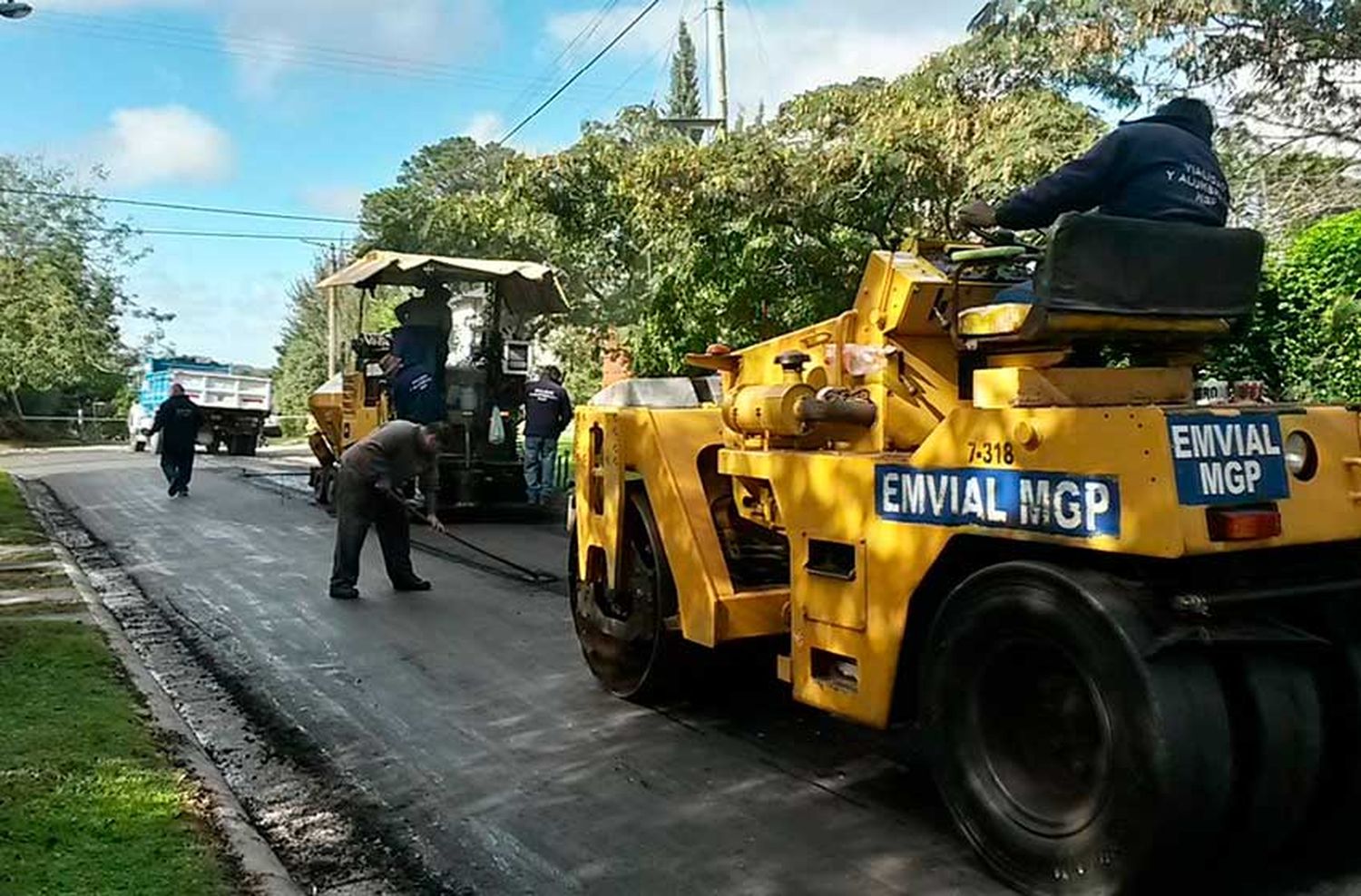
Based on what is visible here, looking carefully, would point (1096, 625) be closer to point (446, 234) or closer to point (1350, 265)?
point (1350, 265)

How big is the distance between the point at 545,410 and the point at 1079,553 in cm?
1219

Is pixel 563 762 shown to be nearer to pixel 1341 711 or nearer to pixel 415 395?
pixel 1341 711

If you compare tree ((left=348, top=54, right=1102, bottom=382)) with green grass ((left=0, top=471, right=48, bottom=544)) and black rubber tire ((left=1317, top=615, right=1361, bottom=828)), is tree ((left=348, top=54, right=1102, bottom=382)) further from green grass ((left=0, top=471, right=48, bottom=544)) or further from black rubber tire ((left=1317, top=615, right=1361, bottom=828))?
black rubber tire ((left=1317, top=615, right=1361, bottom=828))

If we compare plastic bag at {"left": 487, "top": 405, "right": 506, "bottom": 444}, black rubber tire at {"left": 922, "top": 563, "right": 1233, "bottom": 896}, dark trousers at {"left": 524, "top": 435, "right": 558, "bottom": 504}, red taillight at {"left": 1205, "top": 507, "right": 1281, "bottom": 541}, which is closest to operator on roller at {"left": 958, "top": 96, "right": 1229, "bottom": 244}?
red taillight at {"left": 1205, "top": 507, "right": 1281, "bottom": 541}

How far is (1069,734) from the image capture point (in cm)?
416

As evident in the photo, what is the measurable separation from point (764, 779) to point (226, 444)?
30352 millimetres

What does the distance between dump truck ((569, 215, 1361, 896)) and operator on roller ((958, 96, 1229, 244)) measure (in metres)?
0.18

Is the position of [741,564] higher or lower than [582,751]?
higher

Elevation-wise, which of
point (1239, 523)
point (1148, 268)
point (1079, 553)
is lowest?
point (1079, 553)

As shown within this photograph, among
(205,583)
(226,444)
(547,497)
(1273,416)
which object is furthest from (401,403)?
(226,444)

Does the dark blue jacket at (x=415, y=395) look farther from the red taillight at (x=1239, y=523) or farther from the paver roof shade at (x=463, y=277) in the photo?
the red taillight at (x=1239, y=523)

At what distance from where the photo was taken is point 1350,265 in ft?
35.2

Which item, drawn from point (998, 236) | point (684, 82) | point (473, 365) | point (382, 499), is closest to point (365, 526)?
point (382, 499)

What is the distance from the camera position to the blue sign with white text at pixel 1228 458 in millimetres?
3834
